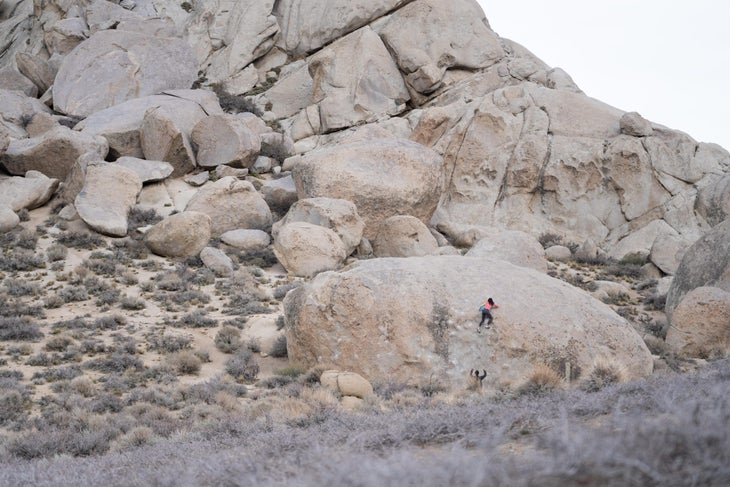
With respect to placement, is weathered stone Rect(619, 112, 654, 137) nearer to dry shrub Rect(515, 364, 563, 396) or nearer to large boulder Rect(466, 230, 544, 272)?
large boulder Rect(466, 230, 544, 272)

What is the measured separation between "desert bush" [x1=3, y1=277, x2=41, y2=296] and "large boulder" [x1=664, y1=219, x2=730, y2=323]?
52.7ft

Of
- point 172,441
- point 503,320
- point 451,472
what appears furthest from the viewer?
point 503,320

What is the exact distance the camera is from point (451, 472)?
10.7ft

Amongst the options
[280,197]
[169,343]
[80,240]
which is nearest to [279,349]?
[169,343]

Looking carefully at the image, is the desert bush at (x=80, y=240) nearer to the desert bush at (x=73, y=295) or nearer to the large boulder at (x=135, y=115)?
the desert bush at (x=73, y=295)

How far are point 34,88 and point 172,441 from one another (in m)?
33.3

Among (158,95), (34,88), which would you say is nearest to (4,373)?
(158,95)

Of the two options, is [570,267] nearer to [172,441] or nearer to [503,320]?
[503,320]

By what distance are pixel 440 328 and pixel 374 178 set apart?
40.8 ft

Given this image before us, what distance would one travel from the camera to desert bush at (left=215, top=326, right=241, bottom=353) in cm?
1348

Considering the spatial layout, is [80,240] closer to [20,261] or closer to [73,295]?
[20,261]

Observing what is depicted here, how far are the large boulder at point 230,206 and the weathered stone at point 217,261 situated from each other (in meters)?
3.00

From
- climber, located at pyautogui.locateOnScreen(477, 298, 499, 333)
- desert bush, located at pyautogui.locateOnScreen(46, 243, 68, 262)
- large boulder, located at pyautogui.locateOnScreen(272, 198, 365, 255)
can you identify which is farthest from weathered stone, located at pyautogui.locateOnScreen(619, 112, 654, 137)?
desert bush, located at pyautogui.locateOnScreen(46, 243, 68, 262)

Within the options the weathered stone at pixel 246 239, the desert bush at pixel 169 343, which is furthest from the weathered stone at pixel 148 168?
the desert bush at pixel 169 343
